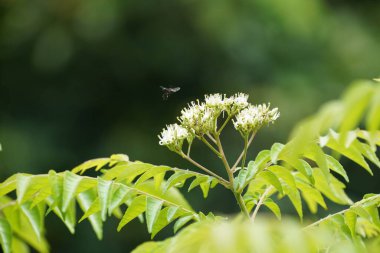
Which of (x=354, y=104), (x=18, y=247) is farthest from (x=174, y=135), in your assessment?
(x=354, y=104)

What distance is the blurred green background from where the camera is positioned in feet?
33.8

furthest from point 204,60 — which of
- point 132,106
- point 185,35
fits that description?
point 132,106

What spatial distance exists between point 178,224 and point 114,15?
30.0 ft

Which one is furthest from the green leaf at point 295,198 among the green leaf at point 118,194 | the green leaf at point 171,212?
the green leaf at point 118,194

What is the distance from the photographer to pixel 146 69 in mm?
11406

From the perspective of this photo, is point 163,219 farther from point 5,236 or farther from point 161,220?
point 5,236

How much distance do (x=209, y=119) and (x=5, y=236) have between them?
0.72 metres

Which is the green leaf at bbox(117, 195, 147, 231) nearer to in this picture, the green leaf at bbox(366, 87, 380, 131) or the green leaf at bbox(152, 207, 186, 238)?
the green leaf at bbox(152, 207, 186, 238)

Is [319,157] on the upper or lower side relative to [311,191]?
upper

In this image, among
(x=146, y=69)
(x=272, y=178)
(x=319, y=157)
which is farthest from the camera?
(x=146, y=69)

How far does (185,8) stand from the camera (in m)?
11.4

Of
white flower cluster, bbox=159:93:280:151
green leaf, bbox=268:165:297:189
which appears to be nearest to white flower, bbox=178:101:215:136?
white flower cluster, bbox=159:93:280:151

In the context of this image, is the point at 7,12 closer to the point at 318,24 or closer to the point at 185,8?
the point at 185,8

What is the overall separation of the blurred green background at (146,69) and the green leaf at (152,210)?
783 centimetres
